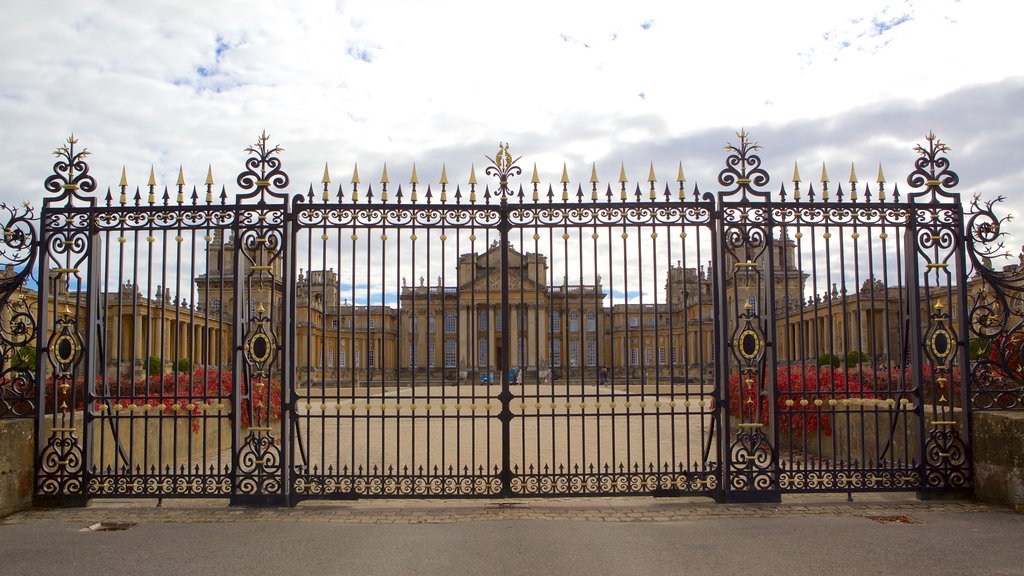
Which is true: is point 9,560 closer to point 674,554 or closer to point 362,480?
point 362,480

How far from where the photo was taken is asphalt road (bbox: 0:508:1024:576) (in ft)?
19.7

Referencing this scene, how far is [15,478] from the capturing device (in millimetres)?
7746

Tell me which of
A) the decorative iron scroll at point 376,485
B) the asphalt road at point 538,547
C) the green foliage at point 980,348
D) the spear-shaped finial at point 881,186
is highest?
the spear-shaped finial at point 881,186

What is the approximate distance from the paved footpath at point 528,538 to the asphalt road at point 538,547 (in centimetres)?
2

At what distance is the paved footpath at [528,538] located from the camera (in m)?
6.07

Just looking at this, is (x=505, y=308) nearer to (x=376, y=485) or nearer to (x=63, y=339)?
(x=376, y=485)

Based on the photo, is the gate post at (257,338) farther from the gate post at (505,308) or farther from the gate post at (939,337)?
the gate post at (939,337)

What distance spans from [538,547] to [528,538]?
280 millimetres

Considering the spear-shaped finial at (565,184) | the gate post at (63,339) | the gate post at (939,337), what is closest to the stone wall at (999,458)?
the gate post at (939,337)

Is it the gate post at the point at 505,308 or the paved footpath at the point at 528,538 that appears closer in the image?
the paved footpath at the point at 528,538

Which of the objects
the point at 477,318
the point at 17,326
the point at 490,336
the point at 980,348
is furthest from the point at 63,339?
the point at 477,318

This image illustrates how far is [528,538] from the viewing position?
6.79 m

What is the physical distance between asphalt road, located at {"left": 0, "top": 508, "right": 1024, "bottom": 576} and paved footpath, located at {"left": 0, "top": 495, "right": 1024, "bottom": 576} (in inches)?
0.7

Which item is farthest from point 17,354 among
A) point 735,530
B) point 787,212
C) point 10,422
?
point 787,212
